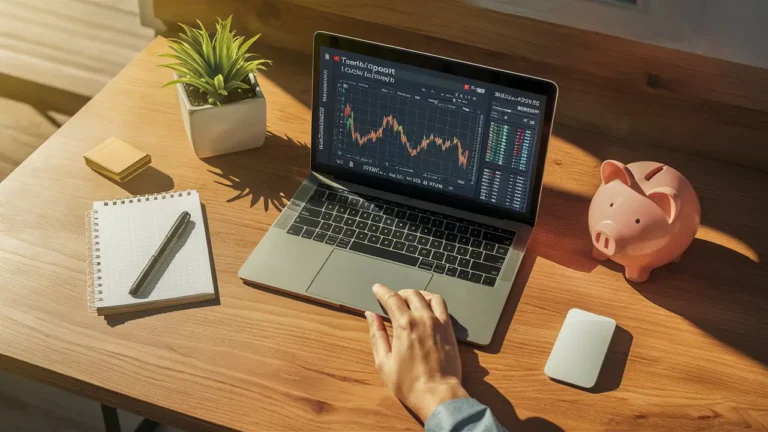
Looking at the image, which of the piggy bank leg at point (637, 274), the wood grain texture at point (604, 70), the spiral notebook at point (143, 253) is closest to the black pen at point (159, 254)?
the spiral notebook at point (143, 253)

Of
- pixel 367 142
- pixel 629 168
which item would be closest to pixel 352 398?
pixel 367 142

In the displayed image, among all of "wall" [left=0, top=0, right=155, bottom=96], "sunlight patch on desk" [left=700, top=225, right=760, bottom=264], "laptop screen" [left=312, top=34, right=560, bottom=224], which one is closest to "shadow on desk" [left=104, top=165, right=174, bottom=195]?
"laptop screen" [left=312, top=34, right=560, bottom=224]

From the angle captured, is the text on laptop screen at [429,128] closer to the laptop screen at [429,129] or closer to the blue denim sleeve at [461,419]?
the laptop screen at [429,129]

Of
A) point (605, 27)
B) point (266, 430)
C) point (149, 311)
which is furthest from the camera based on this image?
point (605, 27)

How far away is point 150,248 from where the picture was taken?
4.14ft

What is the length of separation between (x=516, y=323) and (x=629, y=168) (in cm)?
29

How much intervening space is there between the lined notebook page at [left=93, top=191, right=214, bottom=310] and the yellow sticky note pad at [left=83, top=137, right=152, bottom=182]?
65 mm

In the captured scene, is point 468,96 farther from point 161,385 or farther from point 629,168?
point 161,385

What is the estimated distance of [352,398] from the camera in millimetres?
1089

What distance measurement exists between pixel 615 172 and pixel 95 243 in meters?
0.78

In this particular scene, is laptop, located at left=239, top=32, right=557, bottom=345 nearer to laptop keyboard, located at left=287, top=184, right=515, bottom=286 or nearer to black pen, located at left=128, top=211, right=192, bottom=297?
laptop keyboard, located at left=287, top=184, right=515, bottom=286

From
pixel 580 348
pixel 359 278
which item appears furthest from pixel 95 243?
pixel 580 348

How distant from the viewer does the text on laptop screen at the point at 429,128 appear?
4.07ft

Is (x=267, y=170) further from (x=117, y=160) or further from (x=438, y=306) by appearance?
(x=438, y=306)
